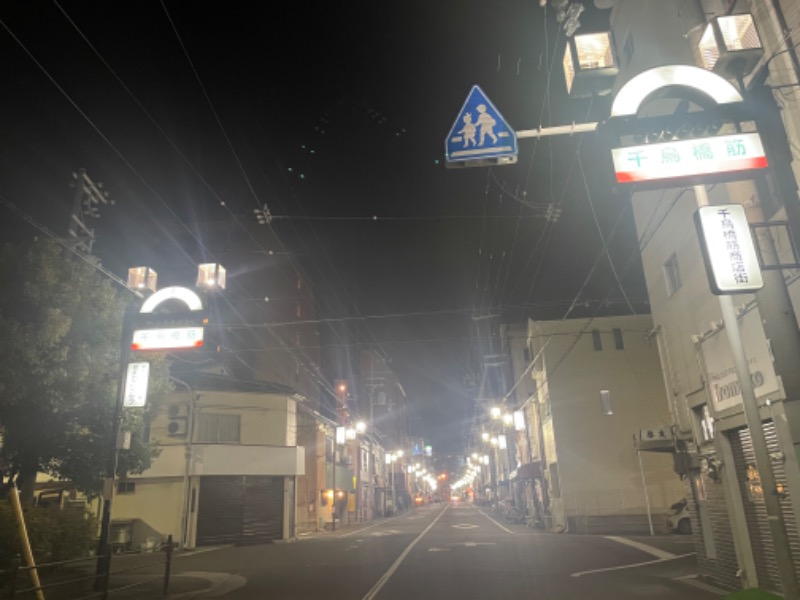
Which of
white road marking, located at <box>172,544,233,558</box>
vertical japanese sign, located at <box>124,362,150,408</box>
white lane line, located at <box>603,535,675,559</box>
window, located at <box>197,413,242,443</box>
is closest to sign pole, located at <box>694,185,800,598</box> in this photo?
white lane line, located at <box>603,535,675,559</box>

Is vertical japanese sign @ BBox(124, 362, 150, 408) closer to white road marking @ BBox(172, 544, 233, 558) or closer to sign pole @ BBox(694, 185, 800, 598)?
white road marking @ BBox(172, 544, 233, 558)

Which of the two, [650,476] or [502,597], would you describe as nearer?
[502,597]

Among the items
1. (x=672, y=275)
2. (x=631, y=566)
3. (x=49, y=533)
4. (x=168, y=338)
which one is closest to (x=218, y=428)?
(x=168, y=338)

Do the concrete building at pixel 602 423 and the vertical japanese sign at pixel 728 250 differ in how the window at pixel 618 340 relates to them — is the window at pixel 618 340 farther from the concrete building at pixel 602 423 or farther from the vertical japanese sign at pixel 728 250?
the vertical japanese sign at pixel 728 250

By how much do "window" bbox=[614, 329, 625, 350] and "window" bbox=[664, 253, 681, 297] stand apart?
19.0 m

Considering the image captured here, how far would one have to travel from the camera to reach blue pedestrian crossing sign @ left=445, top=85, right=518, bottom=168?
7383 millimetres

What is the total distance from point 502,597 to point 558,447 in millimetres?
22078

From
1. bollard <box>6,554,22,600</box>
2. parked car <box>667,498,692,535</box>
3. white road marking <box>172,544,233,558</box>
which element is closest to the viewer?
bollard <box>6,554,22,600</box>

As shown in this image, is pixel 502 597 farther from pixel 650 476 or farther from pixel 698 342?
pixel 650 476

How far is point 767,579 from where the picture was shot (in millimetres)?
10109

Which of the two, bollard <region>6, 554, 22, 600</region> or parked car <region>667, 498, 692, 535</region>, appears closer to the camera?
bollard <region>6, 554, 22, 600</region>

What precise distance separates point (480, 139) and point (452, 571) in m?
12.3

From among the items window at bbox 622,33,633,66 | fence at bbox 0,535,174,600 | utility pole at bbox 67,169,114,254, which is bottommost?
fence at bbox 0,535,174,600

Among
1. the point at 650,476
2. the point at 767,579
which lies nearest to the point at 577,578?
the point at 767,579
